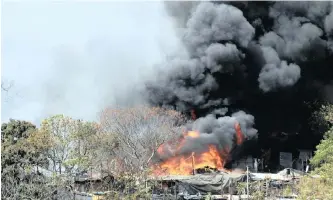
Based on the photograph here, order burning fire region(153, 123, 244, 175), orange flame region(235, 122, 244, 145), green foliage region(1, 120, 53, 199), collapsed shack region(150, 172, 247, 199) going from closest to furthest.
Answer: green foliage region(1, 120, 53, 199) → collapsed shack region(150, 172, 247, 199) → burning fire region(153, 123, 244, 175) → orange flame region(235, 122, 244, 145)

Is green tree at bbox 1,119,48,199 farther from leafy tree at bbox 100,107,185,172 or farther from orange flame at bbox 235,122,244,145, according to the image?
orange flame at bbox 235,122,244,145

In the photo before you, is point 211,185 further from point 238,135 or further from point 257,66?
point 257,66

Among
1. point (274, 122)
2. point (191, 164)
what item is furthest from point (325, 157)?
point (274, 122)

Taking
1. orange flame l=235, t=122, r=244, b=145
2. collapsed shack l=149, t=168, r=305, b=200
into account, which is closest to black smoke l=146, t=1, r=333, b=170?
orange flame l=235, t=122, r=244, b=145

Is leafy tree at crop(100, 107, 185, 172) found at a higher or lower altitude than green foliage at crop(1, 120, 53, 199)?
higher

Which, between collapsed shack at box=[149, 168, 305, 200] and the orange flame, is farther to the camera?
the orange flame

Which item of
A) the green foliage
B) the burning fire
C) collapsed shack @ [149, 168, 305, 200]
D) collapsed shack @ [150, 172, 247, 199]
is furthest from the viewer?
the burning fire

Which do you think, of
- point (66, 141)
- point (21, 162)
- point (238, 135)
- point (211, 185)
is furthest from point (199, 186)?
point (238, 135)

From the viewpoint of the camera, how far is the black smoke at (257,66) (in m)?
27.4

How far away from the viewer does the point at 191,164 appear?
26.5m

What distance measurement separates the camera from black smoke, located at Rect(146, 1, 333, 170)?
1080 inches

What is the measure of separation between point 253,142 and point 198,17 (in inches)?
328

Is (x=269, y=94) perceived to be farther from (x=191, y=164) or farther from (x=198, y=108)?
(x=191, y=164)

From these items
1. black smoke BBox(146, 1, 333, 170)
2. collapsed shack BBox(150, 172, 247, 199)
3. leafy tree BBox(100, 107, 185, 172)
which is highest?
black smoke BBox(146, 1, 333, 170)
